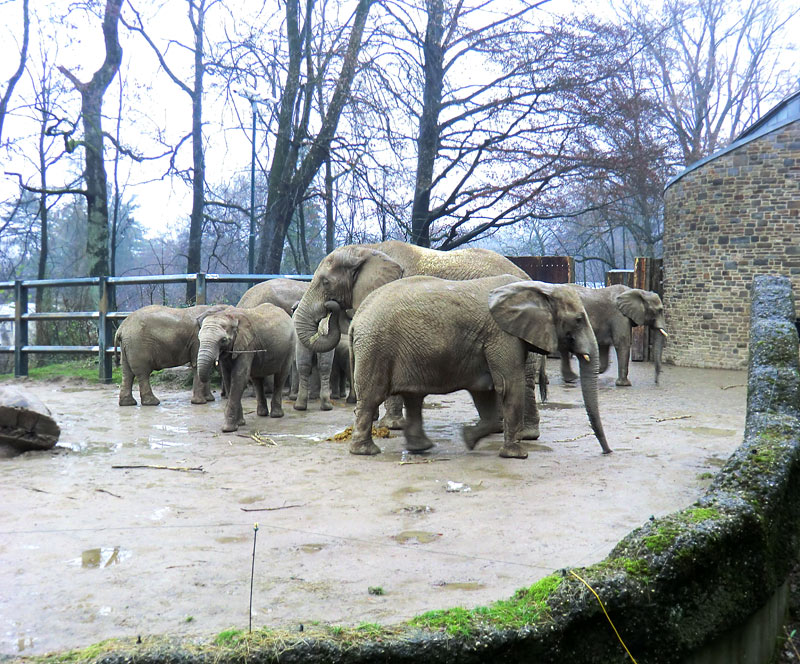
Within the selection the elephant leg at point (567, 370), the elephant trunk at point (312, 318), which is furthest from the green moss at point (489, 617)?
the elephant leg at point (567, 370)

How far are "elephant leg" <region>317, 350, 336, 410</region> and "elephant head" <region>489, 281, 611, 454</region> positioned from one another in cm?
408

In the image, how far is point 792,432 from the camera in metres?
5.34

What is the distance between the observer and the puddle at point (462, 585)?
13.3 ft

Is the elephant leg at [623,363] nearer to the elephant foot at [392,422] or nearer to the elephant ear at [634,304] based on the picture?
the elephant ear at [634,304]

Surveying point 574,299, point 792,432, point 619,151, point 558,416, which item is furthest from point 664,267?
point 792,432

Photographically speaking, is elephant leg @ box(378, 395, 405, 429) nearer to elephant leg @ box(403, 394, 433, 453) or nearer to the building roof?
elephant leg @ box(403, 394, 433, 453)

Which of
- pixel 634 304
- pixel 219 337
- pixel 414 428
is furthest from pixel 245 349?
pixel 634 304

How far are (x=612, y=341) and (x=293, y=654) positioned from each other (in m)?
13.3

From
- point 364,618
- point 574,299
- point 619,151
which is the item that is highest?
point 619,151

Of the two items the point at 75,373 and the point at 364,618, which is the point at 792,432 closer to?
the point at 364,618

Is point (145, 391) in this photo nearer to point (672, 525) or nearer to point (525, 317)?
point (525, 317)

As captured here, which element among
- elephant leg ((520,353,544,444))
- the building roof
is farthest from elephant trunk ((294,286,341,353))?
the building roof

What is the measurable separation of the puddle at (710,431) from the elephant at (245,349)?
4801 millimetres

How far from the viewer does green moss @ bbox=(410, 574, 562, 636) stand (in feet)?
9.13
